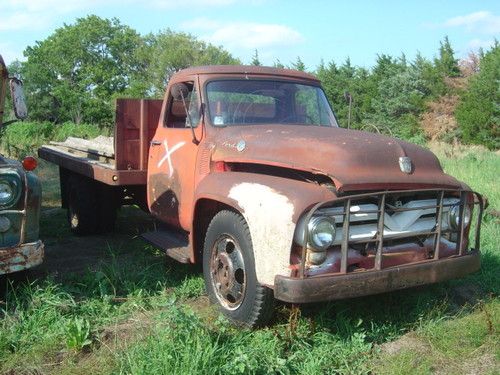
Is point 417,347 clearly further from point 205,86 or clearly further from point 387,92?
point 387,92

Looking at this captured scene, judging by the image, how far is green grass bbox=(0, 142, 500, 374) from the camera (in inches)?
133

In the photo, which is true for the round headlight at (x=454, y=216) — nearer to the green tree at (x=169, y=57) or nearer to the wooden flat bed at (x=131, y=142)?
the wooden flat bed at (x=131, y=142)

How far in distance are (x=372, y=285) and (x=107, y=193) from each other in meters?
4.34

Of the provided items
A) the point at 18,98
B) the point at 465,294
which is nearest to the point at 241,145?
the point at 18,98

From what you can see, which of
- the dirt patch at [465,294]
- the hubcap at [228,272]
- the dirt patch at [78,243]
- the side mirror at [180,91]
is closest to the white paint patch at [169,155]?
the side mirror at [180,91]

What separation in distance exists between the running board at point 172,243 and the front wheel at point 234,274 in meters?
0.47

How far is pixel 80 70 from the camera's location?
53.2m

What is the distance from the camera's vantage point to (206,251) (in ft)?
14.0

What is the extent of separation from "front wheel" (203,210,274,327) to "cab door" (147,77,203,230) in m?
0.64

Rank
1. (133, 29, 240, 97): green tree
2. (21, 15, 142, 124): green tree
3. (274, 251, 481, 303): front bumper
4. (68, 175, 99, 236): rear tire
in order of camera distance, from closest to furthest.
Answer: (274, 251, 481, 303): front bumper
(68, 175, 99, 236): rear tire
(21, 15, 142, 124): green tree
(133, 29, 240, 97): green tree

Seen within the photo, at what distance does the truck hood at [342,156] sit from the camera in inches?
143

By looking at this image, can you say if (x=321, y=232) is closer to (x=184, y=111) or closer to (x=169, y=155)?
(x=169, y=155)

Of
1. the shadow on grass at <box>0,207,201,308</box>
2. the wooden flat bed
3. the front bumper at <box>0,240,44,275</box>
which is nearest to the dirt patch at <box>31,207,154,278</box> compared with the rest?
the shadow on grass at <box>0,207,201,308</box>

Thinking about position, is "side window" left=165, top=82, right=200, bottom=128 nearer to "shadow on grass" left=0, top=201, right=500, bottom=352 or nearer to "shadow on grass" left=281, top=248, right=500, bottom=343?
"shadow on grass" left=0, top=201, right=500, bottom=352
